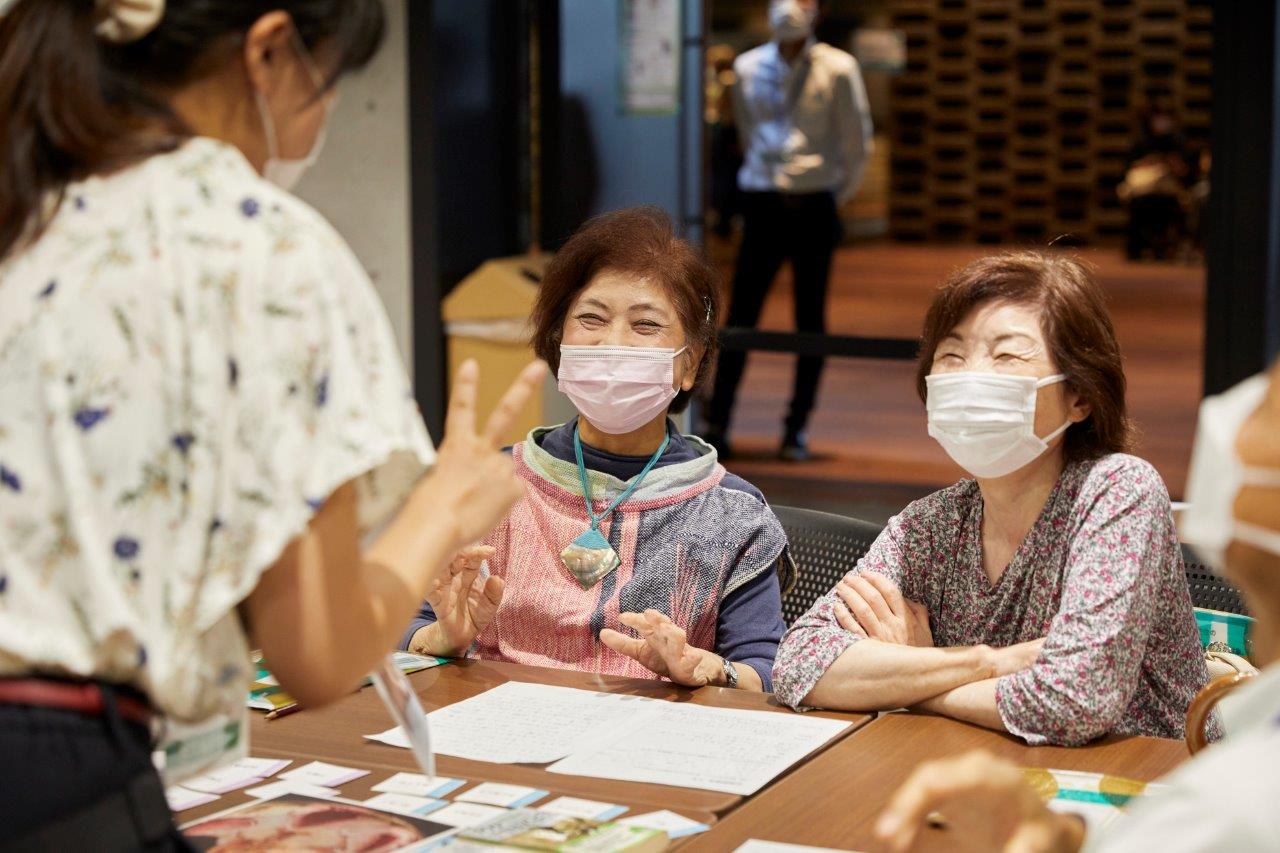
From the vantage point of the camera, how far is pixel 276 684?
2404 mm

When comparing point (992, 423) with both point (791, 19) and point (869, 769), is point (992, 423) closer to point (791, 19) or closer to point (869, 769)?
point (869, 769)

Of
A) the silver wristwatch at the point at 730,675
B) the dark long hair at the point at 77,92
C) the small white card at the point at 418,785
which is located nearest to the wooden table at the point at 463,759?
the small white card at the point at 418,785

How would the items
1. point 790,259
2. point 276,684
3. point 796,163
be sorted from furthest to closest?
point 790,259, point 796,163, point 276,684

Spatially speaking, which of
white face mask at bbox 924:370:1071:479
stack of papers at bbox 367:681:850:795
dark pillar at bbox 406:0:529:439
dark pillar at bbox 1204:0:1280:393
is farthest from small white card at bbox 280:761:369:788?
dark pillar at bbox 406:0:529:439

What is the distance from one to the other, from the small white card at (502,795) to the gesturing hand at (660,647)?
46 centimetres

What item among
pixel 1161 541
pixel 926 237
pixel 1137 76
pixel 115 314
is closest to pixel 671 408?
pixel 1161 541

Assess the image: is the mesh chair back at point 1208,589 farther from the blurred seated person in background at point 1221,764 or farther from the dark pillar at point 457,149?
the dark pillar at point 457,149

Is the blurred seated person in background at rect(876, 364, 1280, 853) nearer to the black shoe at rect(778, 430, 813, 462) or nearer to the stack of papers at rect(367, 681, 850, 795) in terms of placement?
the stack of papers at rect(367, 681, 850, 795)

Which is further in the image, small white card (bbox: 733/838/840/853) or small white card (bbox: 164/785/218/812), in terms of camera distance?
small white card (bbox: 164/785/218/812)

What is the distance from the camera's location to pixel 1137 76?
12.5 meters

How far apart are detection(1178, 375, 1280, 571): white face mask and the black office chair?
161cm

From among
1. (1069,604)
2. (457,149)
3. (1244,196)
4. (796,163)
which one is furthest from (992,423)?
(796,163)

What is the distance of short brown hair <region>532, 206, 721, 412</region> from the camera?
296cm

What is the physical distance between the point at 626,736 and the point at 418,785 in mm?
325
